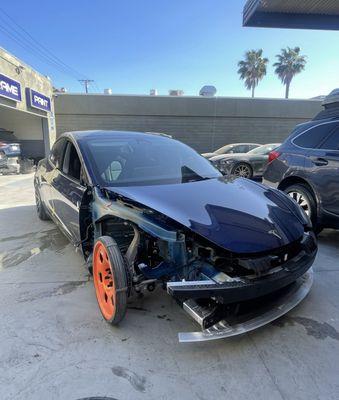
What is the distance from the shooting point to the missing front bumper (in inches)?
79.4

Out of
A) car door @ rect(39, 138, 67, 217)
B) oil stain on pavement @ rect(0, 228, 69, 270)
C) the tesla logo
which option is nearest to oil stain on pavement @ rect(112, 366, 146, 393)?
the tesla logo

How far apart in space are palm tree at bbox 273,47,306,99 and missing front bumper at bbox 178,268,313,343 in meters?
52.4

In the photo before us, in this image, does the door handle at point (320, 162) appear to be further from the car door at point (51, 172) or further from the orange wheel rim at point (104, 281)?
the car door at point (51, 172)

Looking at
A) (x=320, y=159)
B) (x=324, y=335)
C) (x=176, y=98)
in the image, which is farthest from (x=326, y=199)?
(x=176, y=98)

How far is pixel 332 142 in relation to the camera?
4.21m

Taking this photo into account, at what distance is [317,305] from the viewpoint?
9.16 feet

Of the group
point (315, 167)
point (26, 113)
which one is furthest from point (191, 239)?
point (26, 113)

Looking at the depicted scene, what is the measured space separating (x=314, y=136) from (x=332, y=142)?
331mm

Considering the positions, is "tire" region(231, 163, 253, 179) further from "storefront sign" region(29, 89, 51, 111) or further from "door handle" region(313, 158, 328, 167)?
"storefront sign" region(29, 89, 51, 111)

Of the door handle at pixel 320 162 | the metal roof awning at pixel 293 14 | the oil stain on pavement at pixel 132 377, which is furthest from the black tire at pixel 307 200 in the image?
the metal roof awning at pixel 293 14

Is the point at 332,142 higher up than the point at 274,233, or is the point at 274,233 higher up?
the point at 332,142

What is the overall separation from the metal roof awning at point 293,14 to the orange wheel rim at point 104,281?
6.49m

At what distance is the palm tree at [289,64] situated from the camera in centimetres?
4703

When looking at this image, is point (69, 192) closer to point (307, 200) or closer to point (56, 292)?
point (56, 292)
